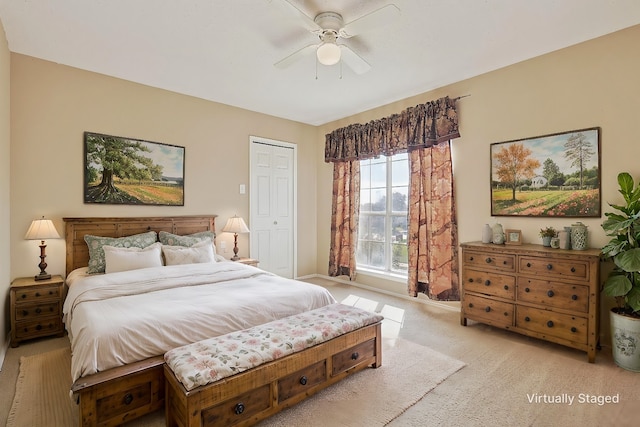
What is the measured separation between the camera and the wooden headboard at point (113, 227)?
3.49 m

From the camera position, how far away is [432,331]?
→ 338 centimetres

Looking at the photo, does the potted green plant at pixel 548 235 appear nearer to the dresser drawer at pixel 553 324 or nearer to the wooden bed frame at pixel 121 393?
the dresser drawer at pixel 553 324

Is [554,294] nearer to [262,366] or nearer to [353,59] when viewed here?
[262,366]

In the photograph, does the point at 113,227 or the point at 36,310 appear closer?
the point at 36,310

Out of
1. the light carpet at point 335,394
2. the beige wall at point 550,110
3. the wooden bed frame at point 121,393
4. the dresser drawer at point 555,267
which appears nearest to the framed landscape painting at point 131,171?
the light carpet at point 335,394

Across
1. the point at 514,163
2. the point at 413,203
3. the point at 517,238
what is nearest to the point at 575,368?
the point at 517,238

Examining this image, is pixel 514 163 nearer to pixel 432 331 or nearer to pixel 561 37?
pixel 561 37

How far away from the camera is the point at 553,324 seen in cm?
286

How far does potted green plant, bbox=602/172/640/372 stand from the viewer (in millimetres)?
2459

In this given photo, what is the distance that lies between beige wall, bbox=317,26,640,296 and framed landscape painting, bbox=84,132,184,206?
3.26 metres

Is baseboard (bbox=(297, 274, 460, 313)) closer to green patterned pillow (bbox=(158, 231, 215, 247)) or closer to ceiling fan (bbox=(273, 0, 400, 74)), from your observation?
green patterned pillow (bbox=(158, 231, 215, 247))

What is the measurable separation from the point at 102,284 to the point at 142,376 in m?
1.14

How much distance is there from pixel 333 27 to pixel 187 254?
274 cm

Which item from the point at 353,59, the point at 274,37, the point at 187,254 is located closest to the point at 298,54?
the point at 274,37
